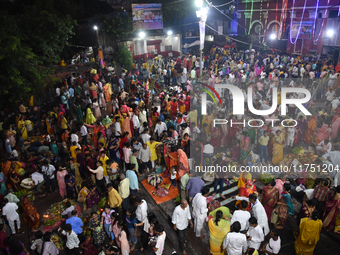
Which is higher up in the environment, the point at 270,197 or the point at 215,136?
the point at 215,136

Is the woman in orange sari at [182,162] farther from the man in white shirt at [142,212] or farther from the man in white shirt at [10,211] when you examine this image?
the man in white shirt at [10,211]

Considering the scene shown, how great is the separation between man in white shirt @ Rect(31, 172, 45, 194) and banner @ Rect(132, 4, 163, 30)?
19.4m

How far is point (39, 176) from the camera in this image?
Result: 6707 millimetres

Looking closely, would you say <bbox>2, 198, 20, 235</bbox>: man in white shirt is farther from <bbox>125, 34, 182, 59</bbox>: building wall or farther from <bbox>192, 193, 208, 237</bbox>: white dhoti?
<bbox>125, 34, 182, 59</bbox>: building wall

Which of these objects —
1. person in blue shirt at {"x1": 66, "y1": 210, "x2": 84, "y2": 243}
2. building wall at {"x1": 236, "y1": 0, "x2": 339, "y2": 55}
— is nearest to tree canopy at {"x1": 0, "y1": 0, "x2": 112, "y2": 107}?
person in blue shirt at {"x1": 66, "y1": 210, "x2": 84, "y2": 243}

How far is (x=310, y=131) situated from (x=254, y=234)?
5.18 m

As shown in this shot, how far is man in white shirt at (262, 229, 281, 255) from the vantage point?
4.16 m

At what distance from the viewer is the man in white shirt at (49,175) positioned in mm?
6637

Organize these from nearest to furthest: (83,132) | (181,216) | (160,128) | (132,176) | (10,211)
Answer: (181,216) < (10,211) < (132,176) < (160,128) < (83,132)

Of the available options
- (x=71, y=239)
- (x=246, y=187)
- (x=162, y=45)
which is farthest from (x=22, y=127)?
(x=162, y=45)

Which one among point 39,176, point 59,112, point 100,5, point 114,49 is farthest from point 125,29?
point 39,176

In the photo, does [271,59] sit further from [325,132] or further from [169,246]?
[169,246]

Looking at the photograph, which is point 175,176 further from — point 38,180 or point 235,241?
point 38,180

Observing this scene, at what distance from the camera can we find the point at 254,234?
4.31 metres
